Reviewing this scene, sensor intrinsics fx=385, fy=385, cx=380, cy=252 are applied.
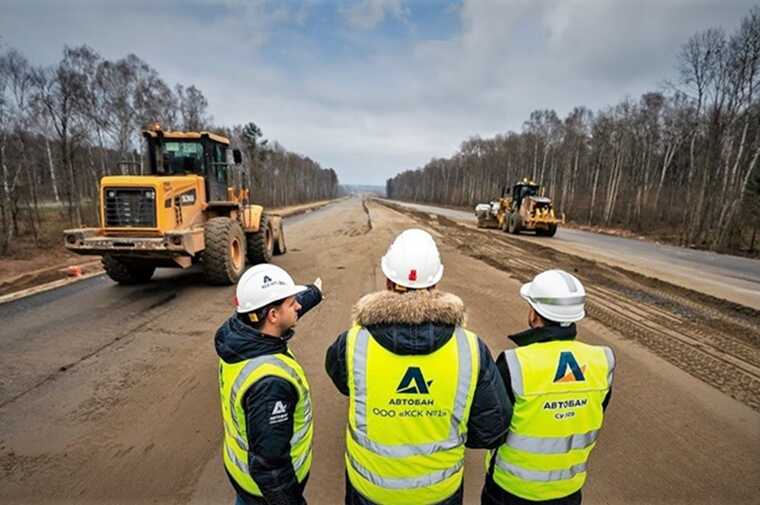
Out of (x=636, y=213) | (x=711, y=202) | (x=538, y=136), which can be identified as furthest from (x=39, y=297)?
(x=538, y=136)

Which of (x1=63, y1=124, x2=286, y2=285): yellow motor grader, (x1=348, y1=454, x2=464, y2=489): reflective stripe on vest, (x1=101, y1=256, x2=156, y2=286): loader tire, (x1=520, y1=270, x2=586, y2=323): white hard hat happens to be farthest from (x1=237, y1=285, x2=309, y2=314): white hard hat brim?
(x1=101, y1=256, x2=156, y2=286): loader tire

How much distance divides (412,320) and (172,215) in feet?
23.0

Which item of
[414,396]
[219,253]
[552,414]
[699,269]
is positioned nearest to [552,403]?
[552,414]

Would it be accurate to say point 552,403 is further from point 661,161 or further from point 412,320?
point 661,161

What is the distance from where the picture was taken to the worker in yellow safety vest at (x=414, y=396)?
141 cm

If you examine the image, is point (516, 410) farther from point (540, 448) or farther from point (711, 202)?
point (711, 202)

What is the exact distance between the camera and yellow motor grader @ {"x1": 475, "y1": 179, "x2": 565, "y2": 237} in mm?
18922

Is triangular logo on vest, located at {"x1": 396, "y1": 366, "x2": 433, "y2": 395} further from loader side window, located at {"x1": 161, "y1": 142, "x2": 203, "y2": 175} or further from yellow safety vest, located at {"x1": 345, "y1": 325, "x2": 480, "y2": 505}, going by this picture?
loader side window, located at {"x1": 161, "y1": 142, "x2": 203, "y2": 175}

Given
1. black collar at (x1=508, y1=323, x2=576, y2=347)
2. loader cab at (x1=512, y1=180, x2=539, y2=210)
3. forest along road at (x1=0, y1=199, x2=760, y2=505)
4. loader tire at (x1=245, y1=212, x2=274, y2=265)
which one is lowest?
forest along road at (x1=0, y1=199, x2=760, y2=505)

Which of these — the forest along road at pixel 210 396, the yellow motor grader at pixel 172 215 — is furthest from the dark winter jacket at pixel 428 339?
the yellow motor grader at pixel 172 215

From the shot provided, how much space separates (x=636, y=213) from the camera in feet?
92.3

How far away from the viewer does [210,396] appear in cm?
371

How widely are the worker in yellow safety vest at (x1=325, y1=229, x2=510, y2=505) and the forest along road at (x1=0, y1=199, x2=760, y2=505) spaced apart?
1274 millimetres

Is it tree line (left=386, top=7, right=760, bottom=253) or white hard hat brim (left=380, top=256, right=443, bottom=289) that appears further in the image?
tree line (left=386, top=7, right=760, bottom=253)
